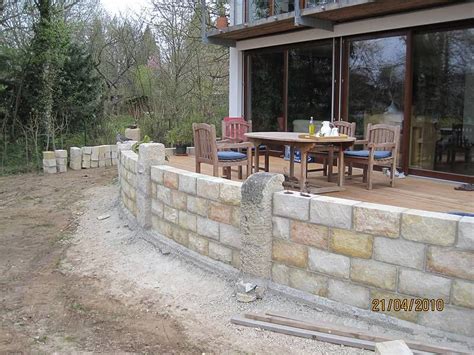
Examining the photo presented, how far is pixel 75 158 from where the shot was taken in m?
11.5

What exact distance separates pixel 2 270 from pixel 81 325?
70.3 inches

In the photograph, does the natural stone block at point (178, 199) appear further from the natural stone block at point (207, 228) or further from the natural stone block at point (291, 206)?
the natural stone block at point (291, 206)

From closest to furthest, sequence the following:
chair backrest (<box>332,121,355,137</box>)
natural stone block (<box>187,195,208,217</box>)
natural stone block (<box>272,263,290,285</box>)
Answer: natural stone block (<box>272,263,290,285</box>) < natural stone block (<box>187,195,208,217</box>) < chair backrest (<box>332,121,355,137</box>)

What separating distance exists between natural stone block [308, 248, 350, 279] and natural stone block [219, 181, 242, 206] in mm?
781

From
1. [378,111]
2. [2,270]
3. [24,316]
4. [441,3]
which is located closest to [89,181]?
[2,270]

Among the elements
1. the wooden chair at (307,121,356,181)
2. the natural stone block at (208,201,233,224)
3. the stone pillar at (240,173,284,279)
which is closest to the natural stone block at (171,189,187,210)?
the natural stone block at (208,201,233,224)

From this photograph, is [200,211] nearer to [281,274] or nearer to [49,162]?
[281,274]

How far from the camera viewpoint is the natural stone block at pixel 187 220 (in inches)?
179

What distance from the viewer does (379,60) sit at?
7.62 m

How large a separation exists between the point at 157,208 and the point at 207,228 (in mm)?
1039

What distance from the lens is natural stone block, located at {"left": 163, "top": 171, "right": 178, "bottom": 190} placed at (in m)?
4.77

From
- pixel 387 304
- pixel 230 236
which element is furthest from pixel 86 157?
pixel 387 304

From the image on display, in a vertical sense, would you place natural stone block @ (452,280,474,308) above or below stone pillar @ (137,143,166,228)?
below

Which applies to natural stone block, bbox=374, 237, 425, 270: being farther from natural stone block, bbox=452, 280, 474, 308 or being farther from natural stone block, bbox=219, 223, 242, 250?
natural stone block, bbox=219, 223, 242, 250
